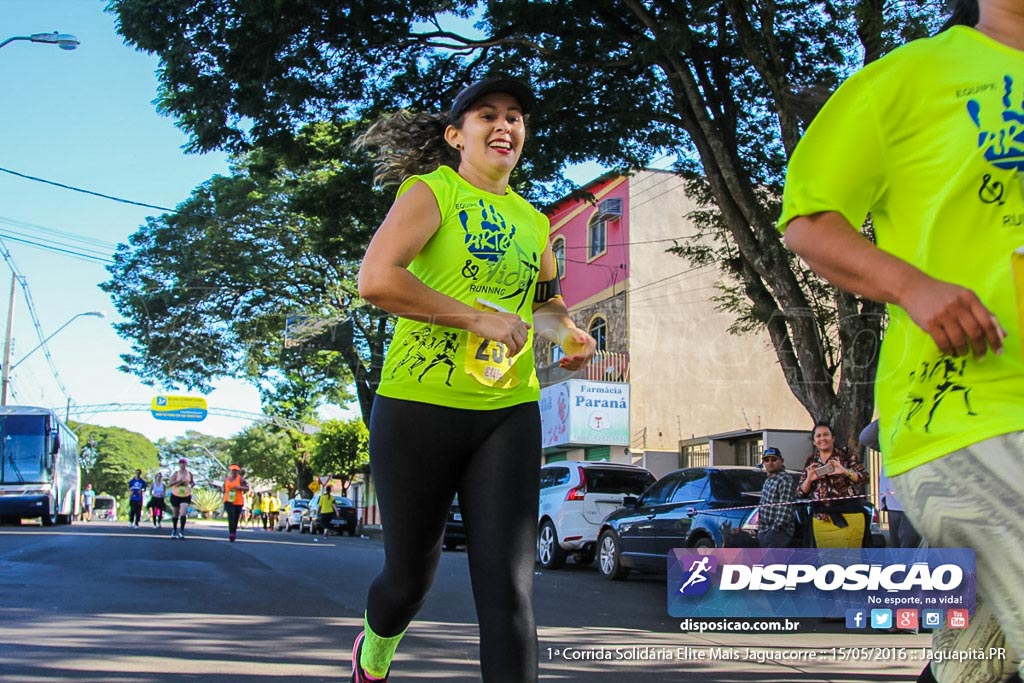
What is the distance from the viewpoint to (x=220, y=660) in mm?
5078

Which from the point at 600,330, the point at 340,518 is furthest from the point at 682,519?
the point at 340,518

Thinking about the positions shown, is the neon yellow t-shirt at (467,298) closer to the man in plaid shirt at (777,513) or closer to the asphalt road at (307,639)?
the asphalt road at (307,639)

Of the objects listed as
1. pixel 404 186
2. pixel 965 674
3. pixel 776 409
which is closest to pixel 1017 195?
pixel 965 674

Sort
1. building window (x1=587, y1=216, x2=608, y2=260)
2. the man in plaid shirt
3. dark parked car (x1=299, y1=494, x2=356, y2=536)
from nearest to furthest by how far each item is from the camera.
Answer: the man in plaid shirt, building window (x1=587, y1=216, x2=608, y2=260), dark parked car (x1=299, y1=494, x2=356, y2=536)

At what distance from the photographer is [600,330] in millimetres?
27297

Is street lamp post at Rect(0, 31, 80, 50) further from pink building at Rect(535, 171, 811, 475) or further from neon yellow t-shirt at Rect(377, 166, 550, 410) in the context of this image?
neon yellow t-shirt at Rect(377, 166, 550, 410)

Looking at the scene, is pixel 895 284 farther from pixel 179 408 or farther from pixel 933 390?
pixel 179 408

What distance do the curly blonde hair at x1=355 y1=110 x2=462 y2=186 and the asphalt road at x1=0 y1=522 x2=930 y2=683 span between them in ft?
6.31

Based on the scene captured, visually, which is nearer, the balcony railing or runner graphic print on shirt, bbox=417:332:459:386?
runner graphic print on shirt, bbox=417:332:459:386

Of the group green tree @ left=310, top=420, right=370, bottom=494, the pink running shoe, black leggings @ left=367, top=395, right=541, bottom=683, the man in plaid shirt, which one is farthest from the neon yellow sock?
green tree @ left=310, top=420, right=370, bottom=494

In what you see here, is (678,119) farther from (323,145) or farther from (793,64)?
(323,145)

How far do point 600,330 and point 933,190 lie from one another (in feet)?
83.8

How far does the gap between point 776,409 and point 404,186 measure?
23.9 m

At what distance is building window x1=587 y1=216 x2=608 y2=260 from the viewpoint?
1055 inches
